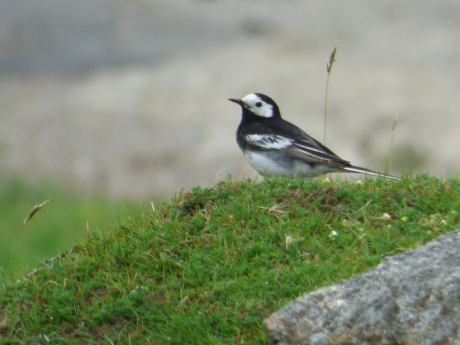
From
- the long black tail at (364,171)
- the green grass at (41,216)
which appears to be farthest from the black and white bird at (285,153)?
the green grass at (41,216)

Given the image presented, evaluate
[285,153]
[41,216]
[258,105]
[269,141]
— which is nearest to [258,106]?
[258,105]

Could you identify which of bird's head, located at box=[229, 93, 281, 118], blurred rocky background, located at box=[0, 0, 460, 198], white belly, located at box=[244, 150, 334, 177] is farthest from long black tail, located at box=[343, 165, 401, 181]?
blurred rocky background, located at box=[0, 0, 460, 198]

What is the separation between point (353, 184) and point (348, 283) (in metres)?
2.24

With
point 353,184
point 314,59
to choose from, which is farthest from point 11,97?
point 353,184

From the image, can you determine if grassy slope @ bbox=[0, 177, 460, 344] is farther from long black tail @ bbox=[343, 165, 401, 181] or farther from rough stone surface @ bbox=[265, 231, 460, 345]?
rough stone surface @ bbox=[265, 231, 460, 345]

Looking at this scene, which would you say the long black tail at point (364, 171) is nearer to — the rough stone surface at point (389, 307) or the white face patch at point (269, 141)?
the white face patch at point (269, 141)

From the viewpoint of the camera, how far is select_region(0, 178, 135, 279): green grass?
17344mm

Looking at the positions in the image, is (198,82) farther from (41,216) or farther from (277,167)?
(277,167)

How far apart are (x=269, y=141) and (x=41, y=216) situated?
7.90m

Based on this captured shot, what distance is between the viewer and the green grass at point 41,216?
56.9 ft

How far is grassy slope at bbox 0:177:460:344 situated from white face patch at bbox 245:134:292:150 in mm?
1903

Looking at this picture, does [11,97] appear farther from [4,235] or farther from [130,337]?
[130,337]

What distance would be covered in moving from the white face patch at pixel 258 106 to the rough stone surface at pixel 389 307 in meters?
4.96

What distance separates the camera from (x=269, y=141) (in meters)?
12.0
